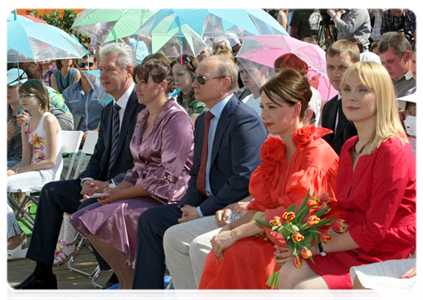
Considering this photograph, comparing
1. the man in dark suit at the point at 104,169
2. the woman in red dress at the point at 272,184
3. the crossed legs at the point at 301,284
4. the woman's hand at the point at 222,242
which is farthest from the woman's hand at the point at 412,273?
the man in dark suit at the point at 104,169

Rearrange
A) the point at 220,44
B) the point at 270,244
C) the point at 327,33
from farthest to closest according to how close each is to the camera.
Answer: the point at 327,33
the point at 220,44
the point at 270,244

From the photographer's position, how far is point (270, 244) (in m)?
4.05

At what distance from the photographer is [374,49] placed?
8219 millimetres

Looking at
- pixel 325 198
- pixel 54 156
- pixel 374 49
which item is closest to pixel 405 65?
pixel 374 49

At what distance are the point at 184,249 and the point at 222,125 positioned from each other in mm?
981

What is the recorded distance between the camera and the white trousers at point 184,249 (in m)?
4.74

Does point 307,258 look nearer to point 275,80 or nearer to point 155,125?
point 275,80

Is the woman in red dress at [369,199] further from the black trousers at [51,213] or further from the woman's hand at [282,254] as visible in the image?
the black trousers at [51,213]

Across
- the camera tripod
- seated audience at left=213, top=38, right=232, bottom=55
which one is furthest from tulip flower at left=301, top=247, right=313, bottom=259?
the camera tripod

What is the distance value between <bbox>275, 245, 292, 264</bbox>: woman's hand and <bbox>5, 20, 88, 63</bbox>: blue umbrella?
221 inches

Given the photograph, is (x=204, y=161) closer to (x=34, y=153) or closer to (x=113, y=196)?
(x=113, y=196)

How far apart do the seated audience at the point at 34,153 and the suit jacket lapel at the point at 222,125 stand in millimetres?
2723

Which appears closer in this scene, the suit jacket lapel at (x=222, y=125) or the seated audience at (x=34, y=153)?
the suit jacket lapel at (x=222, y=125)

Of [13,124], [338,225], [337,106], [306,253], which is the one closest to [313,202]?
[338,225]
